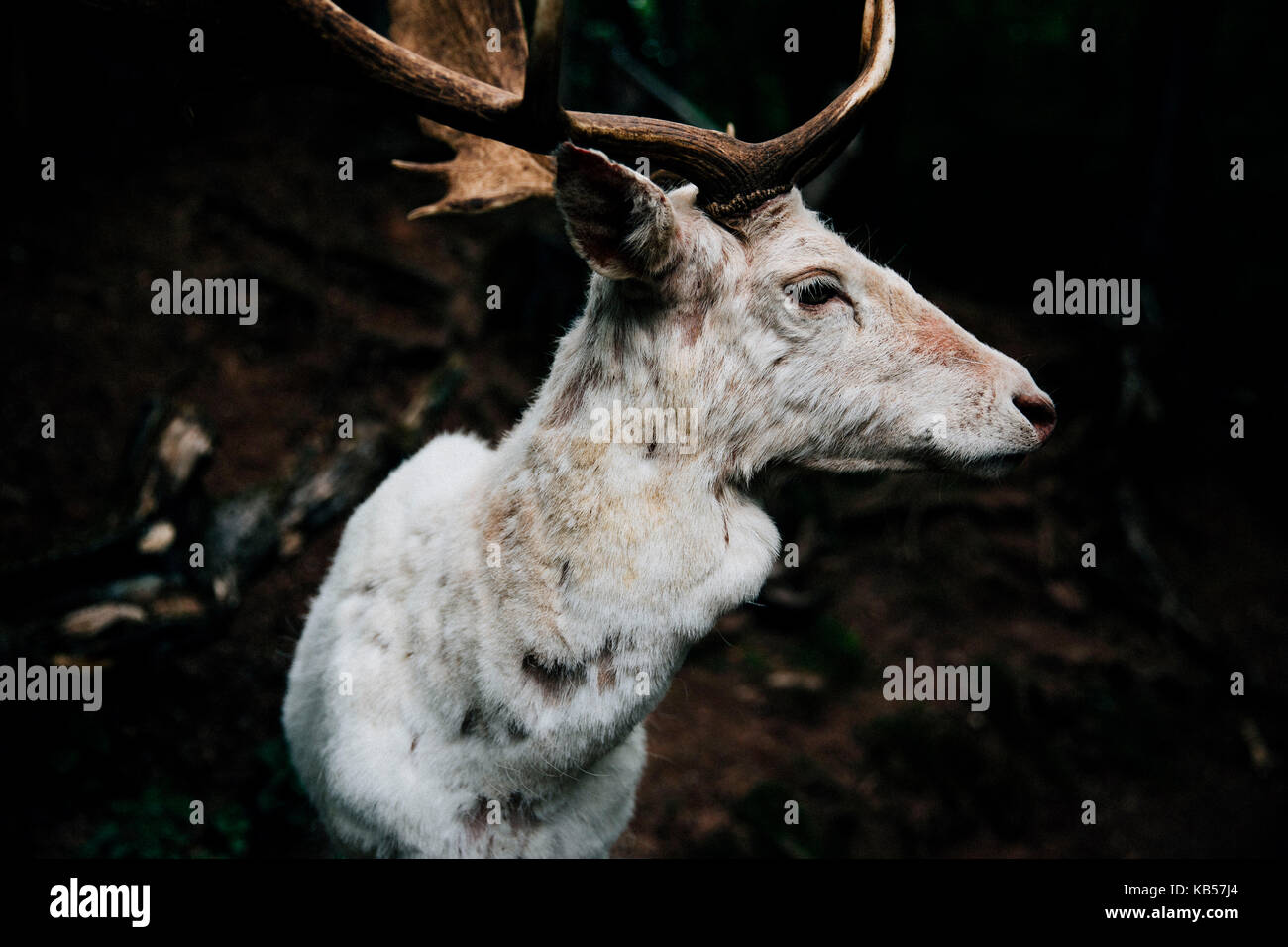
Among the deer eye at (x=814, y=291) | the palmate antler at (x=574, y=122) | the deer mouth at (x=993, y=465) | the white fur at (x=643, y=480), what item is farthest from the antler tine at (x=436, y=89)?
the deer mouth at (x=993, y=465)

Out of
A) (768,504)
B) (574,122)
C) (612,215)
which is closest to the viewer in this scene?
(612,215)

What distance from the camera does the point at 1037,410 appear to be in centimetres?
222

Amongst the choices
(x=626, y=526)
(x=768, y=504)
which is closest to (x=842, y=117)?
(x=626, y=526)

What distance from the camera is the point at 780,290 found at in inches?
88.3

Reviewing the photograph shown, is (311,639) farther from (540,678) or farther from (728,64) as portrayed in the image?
(728,64)

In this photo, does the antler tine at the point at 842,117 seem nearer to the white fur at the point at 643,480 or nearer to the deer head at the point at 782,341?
the deer head at the point at 782,341

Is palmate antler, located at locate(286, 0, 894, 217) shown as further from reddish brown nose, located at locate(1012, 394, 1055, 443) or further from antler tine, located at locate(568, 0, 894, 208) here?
reddish brown nose, located at locate(1012, 394, 1055, 443)

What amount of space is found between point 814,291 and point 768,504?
1.46m

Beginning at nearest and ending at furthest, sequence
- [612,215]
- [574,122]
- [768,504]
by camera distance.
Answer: [612,215]
[574,122]
[768,504]

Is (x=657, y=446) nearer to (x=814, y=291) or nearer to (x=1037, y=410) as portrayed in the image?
(x=814, y=291)

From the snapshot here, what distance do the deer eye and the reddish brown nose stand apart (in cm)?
53

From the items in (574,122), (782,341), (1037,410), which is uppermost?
(574,122)

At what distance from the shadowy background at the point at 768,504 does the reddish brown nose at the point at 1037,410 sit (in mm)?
1832
